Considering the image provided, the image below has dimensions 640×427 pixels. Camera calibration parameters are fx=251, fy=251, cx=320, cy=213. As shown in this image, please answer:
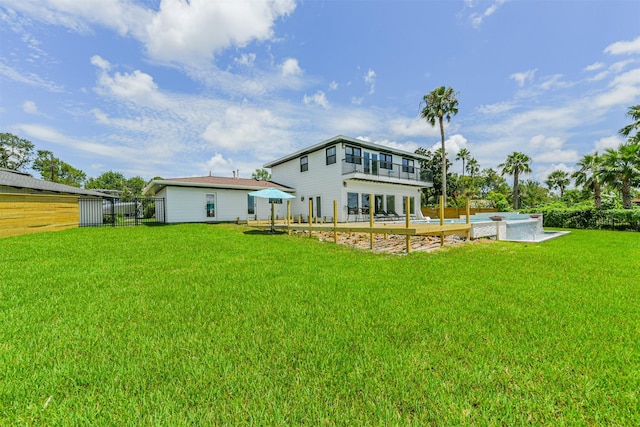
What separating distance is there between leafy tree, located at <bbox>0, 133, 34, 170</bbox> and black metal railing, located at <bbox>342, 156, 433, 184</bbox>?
148ft

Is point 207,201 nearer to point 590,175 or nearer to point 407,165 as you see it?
point 407,165

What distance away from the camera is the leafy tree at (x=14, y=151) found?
33500mm

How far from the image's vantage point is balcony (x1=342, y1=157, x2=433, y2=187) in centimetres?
1734

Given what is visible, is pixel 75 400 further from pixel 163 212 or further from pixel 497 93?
pixel 497 93

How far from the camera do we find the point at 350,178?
17.1m

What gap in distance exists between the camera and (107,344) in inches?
96.3

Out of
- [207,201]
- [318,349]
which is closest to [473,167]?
[207,201]

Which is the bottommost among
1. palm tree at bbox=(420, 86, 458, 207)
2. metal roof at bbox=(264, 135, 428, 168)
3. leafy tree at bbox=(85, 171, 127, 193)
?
metal roof at bbox=(264, 135, 428, 168)

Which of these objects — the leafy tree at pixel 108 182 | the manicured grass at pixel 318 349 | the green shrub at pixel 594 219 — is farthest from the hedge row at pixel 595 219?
the leafy tree at pixel 108 182

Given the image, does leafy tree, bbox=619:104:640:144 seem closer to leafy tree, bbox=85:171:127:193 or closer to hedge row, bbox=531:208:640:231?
hedge row, bbox=531:208:640:231

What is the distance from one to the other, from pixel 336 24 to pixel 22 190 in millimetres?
20666

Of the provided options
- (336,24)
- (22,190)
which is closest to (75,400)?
(336,24)

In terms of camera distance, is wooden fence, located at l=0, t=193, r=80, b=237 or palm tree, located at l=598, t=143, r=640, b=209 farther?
palm tree, located at l=598, t=143, r=640, b=209

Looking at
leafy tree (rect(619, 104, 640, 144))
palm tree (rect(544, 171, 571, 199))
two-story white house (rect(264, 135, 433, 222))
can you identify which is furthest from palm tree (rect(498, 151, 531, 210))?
palm tree (rect(544, 171, 571, 199))
